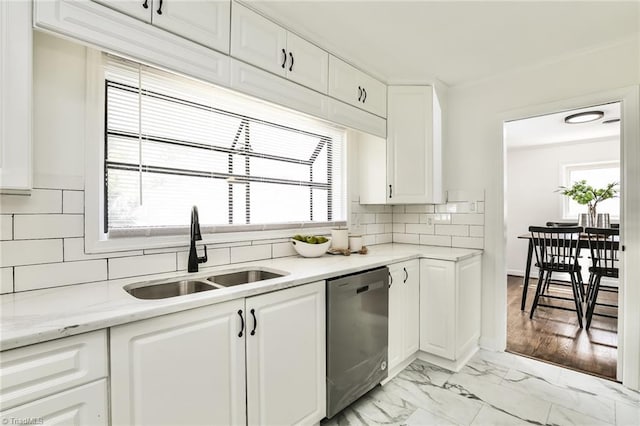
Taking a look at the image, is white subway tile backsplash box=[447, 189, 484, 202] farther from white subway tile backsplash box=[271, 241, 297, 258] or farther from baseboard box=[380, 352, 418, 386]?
white subway tile backsplash box=[271, 241, 297, 258]

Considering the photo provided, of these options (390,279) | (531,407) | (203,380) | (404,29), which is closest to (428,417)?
(531,407)

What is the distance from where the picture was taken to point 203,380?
123 centimetres

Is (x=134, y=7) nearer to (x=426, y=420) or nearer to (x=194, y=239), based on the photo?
(x=194, y=239)

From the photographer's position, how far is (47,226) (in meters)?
1.35

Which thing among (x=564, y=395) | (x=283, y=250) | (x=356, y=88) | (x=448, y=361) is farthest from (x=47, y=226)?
(x=564, y=395)

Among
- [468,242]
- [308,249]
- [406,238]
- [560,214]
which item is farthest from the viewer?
[560,214]

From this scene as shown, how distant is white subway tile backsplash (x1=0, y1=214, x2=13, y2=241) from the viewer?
4.12 ft

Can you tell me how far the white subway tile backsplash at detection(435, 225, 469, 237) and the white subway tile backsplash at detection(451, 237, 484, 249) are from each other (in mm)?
45

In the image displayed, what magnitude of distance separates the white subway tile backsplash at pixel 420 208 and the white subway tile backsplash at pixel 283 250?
1424mm

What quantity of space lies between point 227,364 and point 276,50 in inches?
66.3

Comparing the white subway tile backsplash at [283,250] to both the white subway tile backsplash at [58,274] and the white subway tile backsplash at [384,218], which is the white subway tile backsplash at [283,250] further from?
the white subway tile backsplash at [384,218]

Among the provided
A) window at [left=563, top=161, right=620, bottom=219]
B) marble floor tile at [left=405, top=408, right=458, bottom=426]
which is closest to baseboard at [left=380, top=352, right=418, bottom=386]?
marble floor tile at [left=405, top=408, right=458, bottom=426]

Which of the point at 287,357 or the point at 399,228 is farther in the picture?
the point at 399,228

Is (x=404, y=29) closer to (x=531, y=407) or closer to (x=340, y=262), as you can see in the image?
(x=340, y=262)
